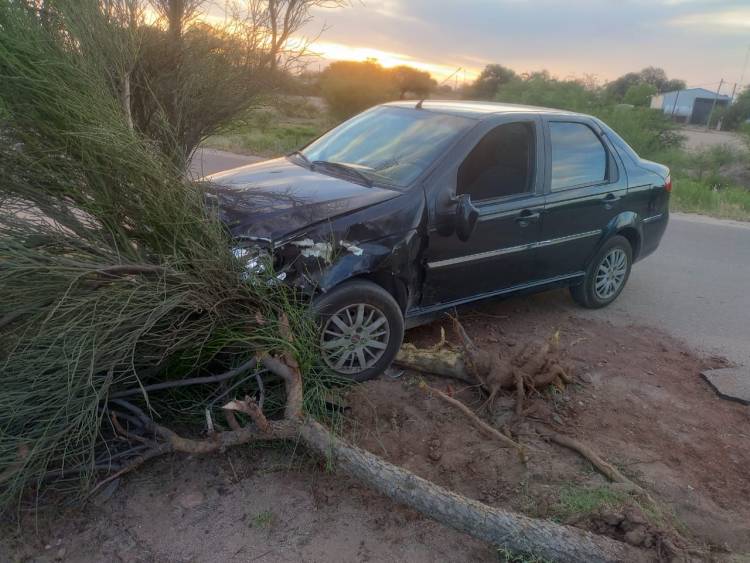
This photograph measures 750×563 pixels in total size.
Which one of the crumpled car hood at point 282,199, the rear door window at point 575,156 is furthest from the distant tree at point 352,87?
the crumpled car hood at point 282,199

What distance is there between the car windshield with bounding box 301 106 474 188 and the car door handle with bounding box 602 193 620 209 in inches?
61.4

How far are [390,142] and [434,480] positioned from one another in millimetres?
2562

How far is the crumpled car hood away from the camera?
12.1ft

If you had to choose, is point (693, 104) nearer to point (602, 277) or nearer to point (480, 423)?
point (602, 277)

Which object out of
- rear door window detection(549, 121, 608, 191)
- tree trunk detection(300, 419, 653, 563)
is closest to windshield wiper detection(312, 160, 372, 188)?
rear door window detection(549, 121, 608, 191)

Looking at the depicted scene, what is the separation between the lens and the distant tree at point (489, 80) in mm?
38803

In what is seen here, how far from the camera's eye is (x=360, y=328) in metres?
3.78

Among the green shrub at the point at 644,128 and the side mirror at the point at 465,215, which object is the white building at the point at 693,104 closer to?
the green shrub at the point at 644,128

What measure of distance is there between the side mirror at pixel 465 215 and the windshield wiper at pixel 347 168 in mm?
612

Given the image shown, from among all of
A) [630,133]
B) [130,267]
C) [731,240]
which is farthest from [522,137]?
[630,133]

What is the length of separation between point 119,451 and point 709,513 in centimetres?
289

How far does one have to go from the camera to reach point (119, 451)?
3.12 m

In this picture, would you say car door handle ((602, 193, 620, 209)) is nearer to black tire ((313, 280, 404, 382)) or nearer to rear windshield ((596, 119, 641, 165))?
rear windshield ((596, 119, 641, 165))

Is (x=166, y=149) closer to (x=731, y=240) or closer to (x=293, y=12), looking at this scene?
(x=293, y=12)
